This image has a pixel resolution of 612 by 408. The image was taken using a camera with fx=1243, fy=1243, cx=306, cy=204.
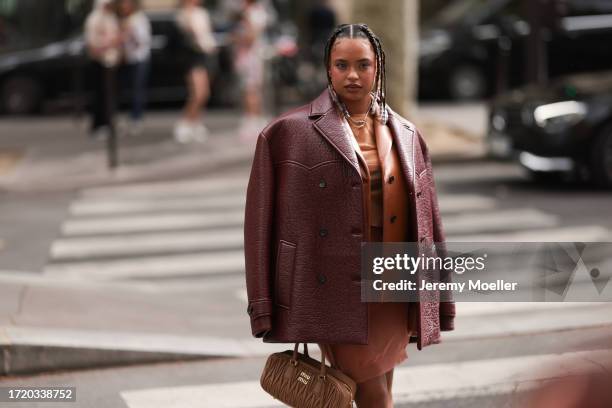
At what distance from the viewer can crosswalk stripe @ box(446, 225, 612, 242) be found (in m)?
10.5

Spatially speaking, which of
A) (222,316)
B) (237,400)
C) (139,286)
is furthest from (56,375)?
(139,286)

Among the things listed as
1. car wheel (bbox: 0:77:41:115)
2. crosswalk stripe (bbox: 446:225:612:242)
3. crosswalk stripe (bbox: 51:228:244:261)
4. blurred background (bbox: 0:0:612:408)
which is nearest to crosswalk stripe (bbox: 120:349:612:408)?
blurred background (bbox: 0:0:612:408)

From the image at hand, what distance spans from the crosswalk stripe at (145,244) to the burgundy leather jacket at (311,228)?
6167 millimetres

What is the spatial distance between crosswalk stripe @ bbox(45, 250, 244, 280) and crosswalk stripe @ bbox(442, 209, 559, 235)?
2.10m

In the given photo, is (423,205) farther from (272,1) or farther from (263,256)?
(272,1)

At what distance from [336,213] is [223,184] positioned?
377 inches

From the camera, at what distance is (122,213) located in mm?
12320

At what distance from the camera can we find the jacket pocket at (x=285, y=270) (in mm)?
4410

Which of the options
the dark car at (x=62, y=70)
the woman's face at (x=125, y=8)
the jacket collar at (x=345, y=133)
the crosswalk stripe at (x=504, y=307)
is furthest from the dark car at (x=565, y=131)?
the jacket collar at (x=345, y=133)

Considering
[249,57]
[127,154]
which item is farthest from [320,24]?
[127,154]

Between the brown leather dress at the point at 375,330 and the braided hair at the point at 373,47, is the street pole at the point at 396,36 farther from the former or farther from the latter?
the brown leather dress at the point at 375,330

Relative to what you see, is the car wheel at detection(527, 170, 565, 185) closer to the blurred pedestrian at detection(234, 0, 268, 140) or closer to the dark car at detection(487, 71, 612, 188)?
the dark car at detection(487, 71, 612, 188)

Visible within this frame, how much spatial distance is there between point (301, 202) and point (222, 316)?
156 inches

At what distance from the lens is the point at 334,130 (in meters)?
4.36
